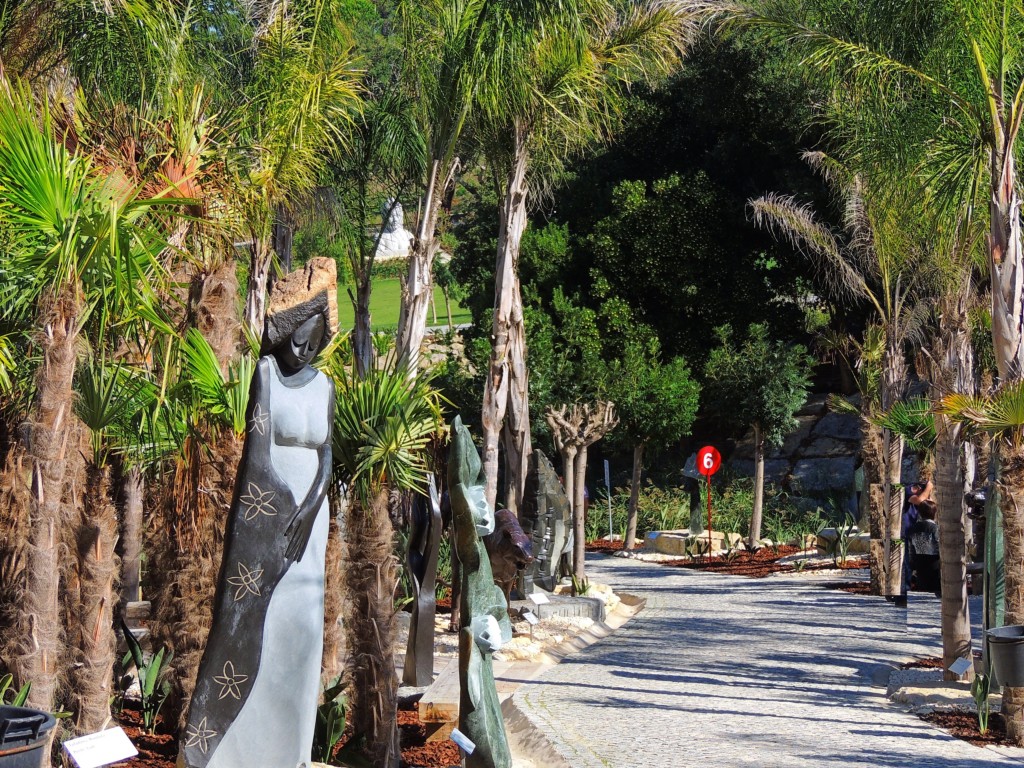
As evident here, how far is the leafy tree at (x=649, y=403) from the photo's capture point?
21844 millimetres

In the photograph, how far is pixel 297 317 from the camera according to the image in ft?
18.0

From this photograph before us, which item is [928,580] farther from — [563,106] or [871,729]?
[563,106]

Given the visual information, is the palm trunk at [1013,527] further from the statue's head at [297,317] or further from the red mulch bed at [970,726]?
the statue's head at [297,317]

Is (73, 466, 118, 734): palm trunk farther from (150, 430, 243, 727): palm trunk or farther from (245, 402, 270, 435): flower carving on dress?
(245, 402, 270, 435): flower carving on dress

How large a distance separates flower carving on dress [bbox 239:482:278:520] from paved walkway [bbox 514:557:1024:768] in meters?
2.93

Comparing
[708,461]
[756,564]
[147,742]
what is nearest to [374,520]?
[147,742]

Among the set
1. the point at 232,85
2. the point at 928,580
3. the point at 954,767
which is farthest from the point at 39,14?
the point at 928,580

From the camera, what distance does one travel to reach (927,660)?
36.9ft

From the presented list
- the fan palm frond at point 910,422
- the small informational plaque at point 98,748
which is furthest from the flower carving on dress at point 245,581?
the fan palm frond at point 910,422

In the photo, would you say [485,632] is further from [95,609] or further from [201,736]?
[95,609]

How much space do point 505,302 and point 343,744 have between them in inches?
323

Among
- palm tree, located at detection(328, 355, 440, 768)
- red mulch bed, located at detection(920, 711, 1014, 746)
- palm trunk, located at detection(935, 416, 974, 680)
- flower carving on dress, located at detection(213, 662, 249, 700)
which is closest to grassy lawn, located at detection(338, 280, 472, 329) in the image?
palm trunk, located at detection(935, 416, 974, 680)

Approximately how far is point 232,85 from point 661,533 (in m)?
13.2

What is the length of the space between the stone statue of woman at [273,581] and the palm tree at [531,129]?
7.46 m
